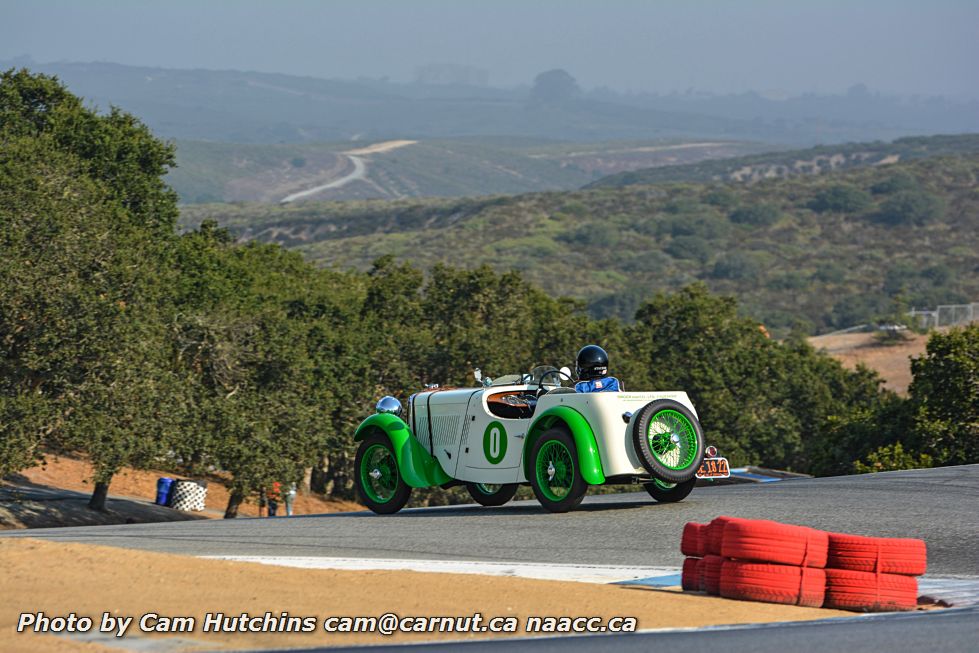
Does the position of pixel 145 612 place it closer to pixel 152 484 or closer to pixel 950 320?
pixel 152 484

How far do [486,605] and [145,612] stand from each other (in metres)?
2.42

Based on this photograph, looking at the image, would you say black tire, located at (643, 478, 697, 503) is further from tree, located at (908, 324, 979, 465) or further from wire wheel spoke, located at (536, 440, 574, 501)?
tree, located at (908, 324, 979, 465)

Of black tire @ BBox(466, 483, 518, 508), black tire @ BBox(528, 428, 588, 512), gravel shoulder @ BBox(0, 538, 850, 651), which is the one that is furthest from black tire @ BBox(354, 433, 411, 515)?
gravel shoulder @ BBox(0, 538, 850, 651)

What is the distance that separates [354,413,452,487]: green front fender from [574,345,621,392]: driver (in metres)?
2.30

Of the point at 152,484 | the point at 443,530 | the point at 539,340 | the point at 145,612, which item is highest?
the point at 145,612

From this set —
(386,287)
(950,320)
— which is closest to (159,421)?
(386,287)

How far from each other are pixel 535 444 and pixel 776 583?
5000mm

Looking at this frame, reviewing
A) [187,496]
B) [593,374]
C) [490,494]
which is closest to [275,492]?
[187,496]

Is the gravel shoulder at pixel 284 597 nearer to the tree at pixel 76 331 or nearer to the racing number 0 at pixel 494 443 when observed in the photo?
the racing number 0 at pixel 494 443

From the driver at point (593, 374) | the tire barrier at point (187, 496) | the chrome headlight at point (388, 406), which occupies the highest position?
the driver at point (593, 374)

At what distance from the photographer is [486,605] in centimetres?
994

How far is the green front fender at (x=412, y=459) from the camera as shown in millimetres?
16703

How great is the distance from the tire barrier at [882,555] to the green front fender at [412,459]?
6883 millimetres

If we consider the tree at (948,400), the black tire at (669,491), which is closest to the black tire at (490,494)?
the black tire at (669,491)
